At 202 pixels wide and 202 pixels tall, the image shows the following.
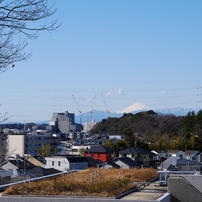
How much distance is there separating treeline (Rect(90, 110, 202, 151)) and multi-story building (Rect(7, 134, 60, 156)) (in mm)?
11373

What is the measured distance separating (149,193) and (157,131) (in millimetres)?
57164

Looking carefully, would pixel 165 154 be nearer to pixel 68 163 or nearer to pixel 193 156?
pixel 193 156

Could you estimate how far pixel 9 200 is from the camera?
349 inches

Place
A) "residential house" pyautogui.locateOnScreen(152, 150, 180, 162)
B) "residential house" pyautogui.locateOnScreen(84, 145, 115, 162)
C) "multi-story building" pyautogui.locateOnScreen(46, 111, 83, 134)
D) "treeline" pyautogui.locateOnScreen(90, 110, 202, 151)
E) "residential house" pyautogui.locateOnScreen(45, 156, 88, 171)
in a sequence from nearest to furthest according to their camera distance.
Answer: "residential house" pyautogui.locateOnScreen(45, 156, 88, 171)
"residential house" pyautogui.locateOnScreen(84, 145, 115, 162)
"residential house" pyautogui.locateOnScreen(152, 150, 180, 162)
"treeline" pyautogui.locateOnScreen(90, 110, 202, 151)
"multi-story building" pyautogui.locateOnScreen(46, 111, 83, 134)

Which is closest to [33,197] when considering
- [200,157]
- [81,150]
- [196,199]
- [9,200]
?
[9,200]

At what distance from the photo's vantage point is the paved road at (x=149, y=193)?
30.4 ft

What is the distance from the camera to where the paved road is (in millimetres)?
9252

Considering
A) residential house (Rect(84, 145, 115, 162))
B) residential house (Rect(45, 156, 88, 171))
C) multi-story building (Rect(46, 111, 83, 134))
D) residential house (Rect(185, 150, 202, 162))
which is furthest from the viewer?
multi-story building (Rect(46, 111, 83, 134))

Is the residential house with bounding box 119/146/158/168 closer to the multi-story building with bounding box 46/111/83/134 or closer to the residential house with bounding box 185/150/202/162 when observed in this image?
the residential house with bounding box 185/150/202/162

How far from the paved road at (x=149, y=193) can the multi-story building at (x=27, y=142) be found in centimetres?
4663

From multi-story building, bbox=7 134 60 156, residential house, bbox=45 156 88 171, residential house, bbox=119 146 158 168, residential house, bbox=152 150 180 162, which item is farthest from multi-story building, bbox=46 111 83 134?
residential house, bbox=45 156 88 171

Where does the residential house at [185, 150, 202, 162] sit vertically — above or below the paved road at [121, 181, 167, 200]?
below

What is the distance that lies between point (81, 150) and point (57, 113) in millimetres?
108664

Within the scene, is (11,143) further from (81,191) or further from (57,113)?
(57,113)
